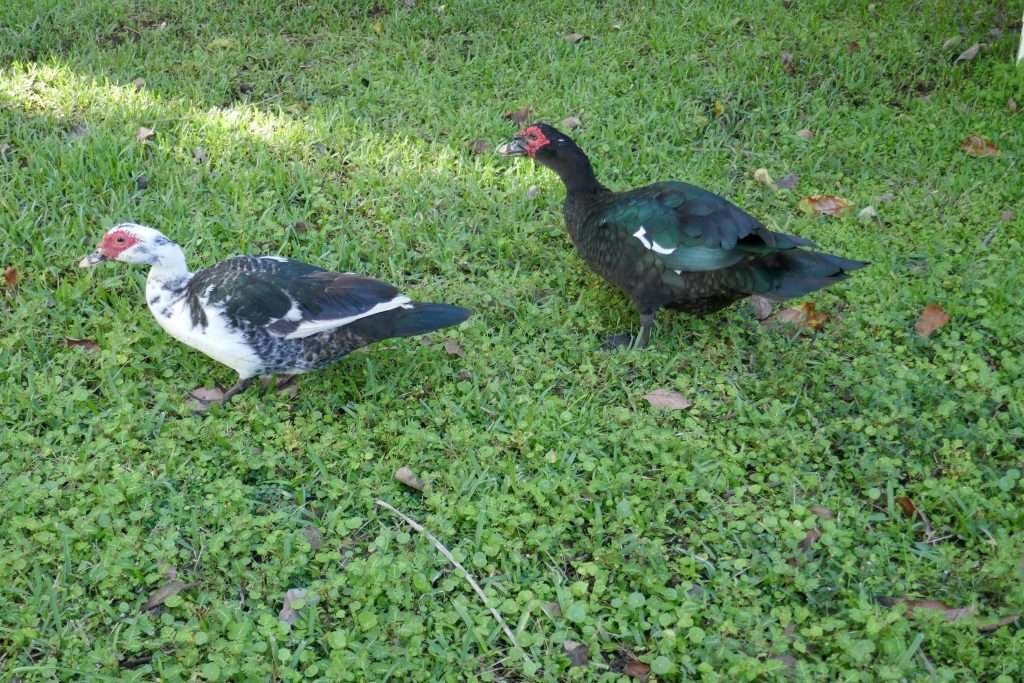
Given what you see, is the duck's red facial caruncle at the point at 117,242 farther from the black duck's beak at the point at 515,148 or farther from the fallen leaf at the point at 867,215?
the fallen leaf at the point at 867,215

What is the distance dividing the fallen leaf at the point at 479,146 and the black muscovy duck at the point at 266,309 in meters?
1.81

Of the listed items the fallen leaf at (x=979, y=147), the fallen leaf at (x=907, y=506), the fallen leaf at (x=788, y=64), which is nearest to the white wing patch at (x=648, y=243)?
the fallen leaf at (x=907, y=506)

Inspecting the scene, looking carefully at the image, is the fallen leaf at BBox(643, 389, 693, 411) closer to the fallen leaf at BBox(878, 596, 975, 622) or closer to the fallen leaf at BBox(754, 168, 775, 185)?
the fallen leaf at BBox(878, 596, 975, 622)

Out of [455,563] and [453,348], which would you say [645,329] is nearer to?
[453,348]

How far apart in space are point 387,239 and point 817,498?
7.44ft

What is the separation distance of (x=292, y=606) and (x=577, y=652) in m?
0.82

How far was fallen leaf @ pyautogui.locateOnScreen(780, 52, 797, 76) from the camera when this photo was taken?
5938 mm

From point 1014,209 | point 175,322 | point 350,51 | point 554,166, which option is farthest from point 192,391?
point 1014,209

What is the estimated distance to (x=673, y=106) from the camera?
5598 millimetres

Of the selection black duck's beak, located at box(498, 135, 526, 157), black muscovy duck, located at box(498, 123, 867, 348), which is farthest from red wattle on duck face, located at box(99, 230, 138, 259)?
black muscovy duck, located at box(498, 123, 867, 348)

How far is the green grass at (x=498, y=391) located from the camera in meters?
2.72

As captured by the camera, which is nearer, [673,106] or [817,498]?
[817,498]

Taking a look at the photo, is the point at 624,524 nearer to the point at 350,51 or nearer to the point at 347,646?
the point at 347,646

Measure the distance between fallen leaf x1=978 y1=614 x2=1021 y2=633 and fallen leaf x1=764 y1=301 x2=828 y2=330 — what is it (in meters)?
1.55
